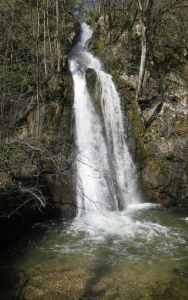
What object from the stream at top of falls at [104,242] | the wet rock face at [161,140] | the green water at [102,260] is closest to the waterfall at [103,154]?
the stream at top of falls at [104,242]

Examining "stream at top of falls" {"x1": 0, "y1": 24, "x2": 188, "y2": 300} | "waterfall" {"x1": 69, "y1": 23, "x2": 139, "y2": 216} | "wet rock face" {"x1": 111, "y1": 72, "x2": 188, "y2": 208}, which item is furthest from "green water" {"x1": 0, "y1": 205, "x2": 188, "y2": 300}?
"wet rock face" {"x1": 111, "y1": 72, "x2": 188, "y2": 208}

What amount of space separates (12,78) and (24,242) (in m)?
7.01

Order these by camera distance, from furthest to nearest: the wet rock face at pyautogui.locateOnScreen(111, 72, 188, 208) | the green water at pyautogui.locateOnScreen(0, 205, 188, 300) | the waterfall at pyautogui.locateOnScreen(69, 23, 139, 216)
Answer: the wet rock face at pyautogui.locateOnScreen(111, 72, 188, 208) < the waterfall at pyautogui.locateOnScreen(69, 23, 139, 216) < the green water at pyautogui.locateOnScreen(0, 205, 188, 300)

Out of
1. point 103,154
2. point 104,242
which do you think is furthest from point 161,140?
point 104,242

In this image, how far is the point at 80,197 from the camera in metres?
9.40

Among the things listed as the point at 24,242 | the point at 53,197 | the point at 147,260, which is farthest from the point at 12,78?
the point at 147,260

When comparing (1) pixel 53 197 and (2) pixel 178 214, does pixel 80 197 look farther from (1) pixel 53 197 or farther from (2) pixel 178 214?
(2) pixel 178 214

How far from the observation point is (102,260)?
607 centimetres

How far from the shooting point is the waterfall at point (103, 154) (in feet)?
31.7

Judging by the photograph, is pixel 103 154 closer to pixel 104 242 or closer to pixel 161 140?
pixel 161 140

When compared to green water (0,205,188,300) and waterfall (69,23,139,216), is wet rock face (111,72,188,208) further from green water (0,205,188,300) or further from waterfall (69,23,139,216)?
green water (0,205,188,300)

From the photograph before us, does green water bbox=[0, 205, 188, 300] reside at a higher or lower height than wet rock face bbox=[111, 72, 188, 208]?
lower

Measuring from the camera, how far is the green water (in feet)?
16.0

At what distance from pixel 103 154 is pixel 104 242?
14.7 ft
